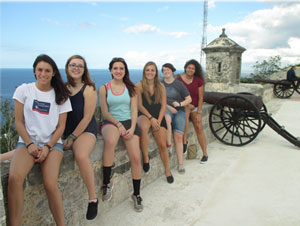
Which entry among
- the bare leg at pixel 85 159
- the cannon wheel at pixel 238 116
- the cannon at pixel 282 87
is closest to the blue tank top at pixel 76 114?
the bare leg at pixel 85 159

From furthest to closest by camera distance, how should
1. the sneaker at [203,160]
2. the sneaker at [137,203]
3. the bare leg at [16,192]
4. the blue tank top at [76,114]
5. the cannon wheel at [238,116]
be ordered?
the cannon wheel at [238,116]
the sneaker at [203,160]
the sneaker at [137,203]
the blue tank top at [76,114]
the bare leg at [16,192]

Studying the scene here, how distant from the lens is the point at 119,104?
277 cm

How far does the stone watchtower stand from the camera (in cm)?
994

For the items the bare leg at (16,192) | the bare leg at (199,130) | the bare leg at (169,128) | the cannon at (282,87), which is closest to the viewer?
the bare leg at (16,192)

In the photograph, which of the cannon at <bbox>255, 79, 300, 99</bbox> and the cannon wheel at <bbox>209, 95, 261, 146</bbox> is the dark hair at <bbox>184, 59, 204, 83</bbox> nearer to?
the cannon wheel at <bbox>209, 95, 261, 146</bbox>

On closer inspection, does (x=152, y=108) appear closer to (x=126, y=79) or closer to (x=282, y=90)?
(x=126, y=79)

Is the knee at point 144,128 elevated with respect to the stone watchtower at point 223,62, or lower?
lower

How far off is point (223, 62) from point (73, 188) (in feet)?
30.1

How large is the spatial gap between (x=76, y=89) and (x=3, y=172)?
3.26 feet

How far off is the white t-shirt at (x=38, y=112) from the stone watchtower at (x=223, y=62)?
29.9 ft

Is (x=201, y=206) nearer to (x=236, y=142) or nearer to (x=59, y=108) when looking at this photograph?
(x=59, y=108)

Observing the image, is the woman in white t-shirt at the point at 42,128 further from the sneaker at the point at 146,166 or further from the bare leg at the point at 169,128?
the bare leg at the point at 169,128

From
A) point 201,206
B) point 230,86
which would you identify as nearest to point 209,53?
point 230,86

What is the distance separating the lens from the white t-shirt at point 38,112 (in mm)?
1972
